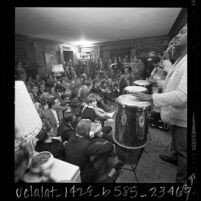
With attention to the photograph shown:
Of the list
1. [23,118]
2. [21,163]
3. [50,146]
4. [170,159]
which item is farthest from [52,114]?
[170,159]

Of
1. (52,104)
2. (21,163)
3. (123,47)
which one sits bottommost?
(21,163)

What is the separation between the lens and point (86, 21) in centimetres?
82

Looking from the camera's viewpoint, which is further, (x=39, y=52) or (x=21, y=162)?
(x=39, y=52)

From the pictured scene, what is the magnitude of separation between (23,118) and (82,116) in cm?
112

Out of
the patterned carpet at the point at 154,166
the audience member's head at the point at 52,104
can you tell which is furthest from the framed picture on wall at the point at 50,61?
the patterned carpet at the point at 154,166

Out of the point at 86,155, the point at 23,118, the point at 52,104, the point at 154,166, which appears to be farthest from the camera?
the point at 52,104

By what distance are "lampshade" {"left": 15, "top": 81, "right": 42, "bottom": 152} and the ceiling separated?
0.46 metres

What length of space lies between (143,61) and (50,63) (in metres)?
1.15

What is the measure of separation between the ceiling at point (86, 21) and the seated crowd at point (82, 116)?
28 centimetres

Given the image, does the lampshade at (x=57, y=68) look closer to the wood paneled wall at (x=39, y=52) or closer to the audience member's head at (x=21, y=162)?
the wood paneled wall at (x=39, y=52)

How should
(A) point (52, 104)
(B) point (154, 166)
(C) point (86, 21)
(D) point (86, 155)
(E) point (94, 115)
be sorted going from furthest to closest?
1. (E) point (94, 115)
2. (A) point (52, 104)
3. (B) point (154, 166)
4. (D) point (86, 155)
5. (C) point (86, 21)

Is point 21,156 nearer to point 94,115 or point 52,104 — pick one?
point 52,104

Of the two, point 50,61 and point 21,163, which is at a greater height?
point 50,61
